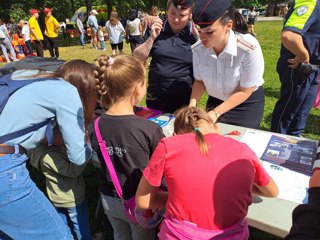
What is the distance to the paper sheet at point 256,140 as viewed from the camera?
182 centimetres

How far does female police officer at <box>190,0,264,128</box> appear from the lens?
5.88ft

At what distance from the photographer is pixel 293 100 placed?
2846 mm

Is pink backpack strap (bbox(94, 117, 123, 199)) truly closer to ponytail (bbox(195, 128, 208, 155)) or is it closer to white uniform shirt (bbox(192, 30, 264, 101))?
ponytail (bbox(195, 128, 208, 155))

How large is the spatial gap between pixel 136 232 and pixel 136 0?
85.3ft

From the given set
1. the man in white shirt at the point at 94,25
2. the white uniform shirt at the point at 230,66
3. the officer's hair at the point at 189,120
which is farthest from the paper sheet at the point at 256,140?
the man in white shirt at the point at 94,25

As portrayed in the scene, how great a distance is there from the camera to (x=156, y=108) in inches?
103

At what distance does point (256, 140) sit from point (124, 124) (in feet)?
3.07

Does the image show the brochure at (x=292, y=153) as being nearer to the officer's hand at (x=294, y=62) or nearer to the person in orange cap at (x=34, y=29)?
the officer's hand at (x=294, y=62)

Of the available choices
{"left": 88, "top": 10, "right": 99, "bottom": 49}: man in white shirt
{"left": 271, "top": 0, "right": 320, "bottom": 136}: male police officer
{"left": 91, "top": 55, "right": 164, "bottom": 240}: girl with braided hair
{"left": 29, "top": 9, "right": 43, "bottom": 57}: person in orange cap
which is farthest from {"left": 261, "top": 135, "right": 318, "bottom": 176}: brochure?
{"left": 88, "top": 10, "right": 99, "bottom": 49}: man in white shirt

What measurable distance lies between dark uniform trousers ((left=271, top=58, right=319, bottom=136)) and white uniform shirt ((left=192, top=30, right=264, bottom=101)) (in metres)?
0.94

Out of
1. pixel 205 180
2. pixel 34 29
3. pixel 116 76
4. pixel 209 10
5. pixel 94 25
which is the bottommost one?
pixel 94 25

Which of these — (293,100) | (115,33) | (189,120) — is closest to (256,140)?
(189,120)

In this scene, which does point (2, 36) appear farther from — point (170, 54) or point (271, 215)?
point (271, 215)

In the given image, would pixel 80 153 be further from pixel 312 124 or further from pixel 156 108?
pixel 312 124
